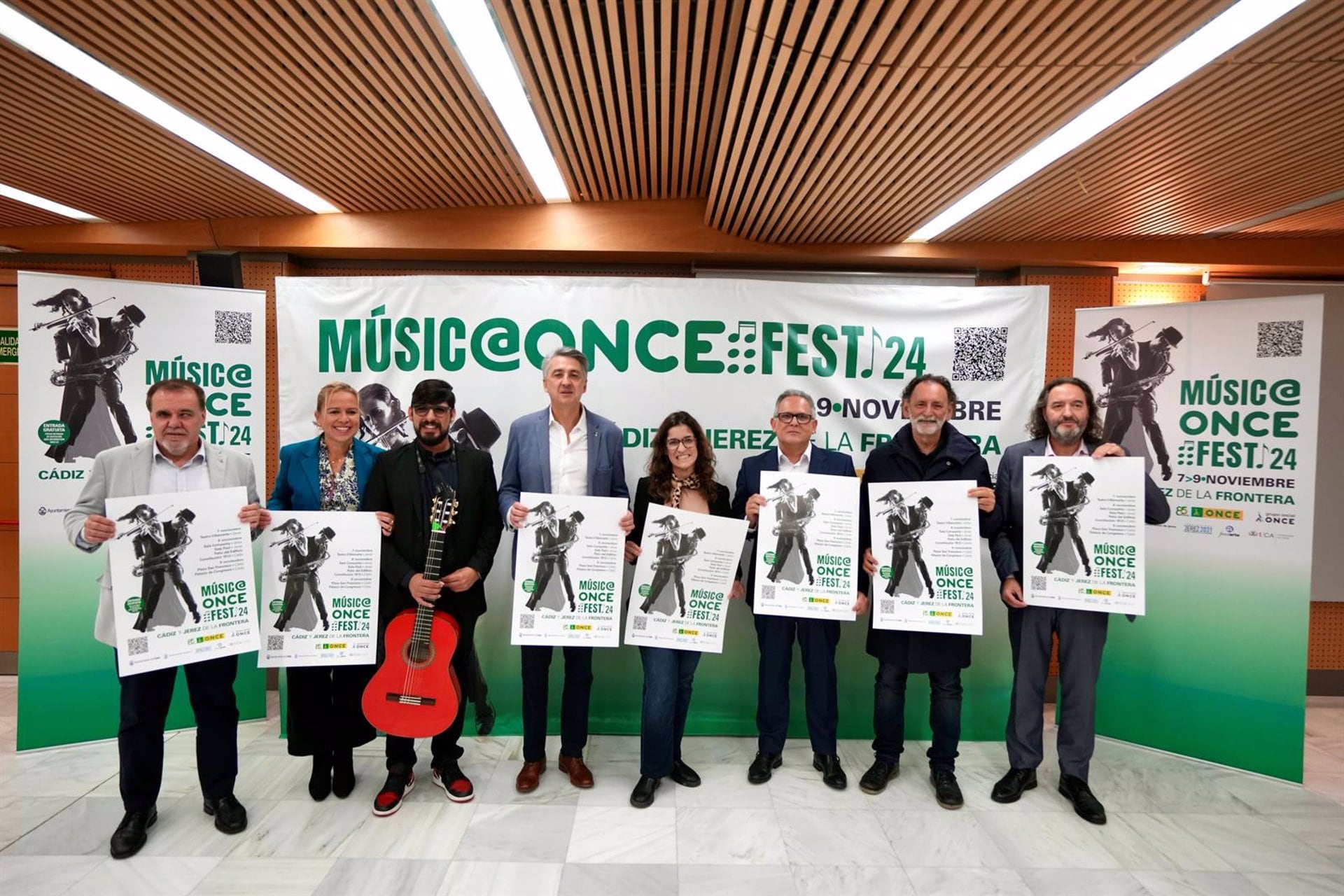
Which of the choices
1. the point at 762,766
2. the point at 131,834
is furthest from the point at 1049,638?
the point at 131,834

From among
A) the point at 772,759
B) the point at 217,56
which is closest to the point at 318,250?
the point at 217,56

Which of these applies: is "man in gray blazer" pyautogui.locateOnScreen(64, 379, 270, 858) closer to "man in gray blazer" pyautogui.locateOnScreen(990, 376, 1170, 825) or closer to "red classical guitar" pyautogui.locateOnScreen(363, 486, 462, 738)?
"red classical guitar" pyautogui.locateOnScreen(363, 486, 462, 738)

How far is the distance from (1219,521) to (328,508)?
4.83 m

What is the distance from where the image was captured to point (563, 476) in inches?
133

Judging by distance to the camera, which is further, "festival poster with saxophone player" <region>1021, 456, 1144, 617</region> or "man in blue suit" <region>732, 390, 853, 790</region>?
"man in blue suit" <region>732, 390, 853, 790</region>

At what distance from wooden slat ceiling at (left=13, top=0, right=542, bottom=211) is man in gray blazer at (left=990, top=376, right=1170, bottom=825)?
3.12 meters

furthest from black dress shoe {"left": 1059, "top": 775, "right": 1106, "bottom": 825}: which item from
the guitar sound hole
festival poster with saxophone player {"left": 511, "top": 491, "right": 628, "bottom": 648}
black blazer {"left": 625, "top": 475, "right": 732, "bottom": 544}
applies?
the guitar sound hole

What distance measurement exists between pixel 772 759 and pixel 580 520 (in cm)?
165

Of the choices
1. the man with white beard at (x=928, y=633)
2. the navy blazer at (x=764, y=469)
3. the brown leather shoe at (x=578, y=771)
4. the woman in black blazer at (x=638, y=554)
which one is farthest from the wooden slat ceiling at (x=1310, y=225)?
the brown leather shoe at (x=578, y=771)

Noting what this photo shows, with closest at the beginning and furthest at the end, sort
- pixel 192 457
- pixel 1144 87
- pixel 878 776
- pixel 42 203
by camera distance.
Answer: pixel 1144 87, pixel 192 457, pixel 878 776, pixel 42 203

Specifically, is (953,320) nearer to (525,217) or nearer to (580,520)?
(580,520)

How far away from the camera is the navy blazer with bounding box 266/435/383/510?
3.10 m

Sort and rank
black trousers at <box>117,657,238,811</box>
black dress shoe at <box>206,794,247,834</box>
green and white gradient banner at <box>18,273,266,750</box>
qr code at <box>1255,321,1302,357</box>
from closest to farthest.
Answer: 1. black trousers at <box>117,657,238,811</box>
2. black dress shoe at <box>206,794,247,834</box>
3. qr code at <box>1255,321,1302,357</box>
4. green and white gradient banner at <box>18,273,266,750</box>

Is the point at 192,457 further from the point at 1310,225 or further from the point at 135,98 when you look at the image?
the point at 1310,225
